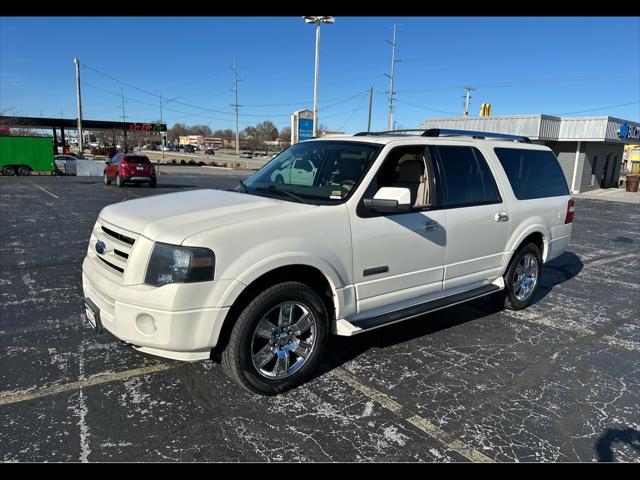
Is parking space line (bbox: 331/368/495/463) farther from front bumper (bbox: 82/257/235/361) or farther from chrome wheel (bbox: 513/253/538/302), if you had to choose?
chrome wheel (bbox: 513/253/538/302)

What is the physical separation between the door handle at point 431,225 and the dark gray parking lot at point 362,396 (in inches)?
45.5

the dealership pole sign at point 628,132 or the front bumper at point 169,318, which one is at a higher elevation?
the dealership pole sign at point 628,132

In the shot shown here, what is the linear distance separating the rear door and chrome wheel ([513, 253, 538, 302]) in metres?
0.54

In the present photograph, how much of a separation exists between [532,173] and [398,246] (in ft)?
8.82

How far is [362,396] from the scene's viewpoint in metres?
3.44

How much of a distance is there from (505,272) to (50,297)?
5.35 m

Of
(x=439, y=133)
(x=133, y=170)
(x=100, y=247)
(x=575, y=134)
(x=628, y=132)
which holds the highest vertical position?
(x=628, y=132)

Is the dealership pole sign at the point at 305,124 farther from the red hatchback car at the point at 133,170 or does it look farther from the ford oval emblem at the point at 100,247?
the ford oval emblem at the point at 100,247

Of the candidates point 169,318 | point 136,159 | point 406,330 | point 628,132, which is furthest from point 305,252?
point 628,132

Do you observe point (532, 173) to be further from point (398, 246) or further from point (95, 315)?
point (95, 315)

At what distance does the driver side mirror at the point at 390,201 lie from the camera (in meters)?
3.52

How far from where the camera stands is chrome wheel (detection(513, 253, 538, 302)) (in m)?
5.45

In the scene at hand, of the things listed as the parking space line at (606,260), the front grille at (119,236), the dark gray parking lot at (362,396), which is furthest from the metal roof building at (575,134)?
the front grille at (119,236)
